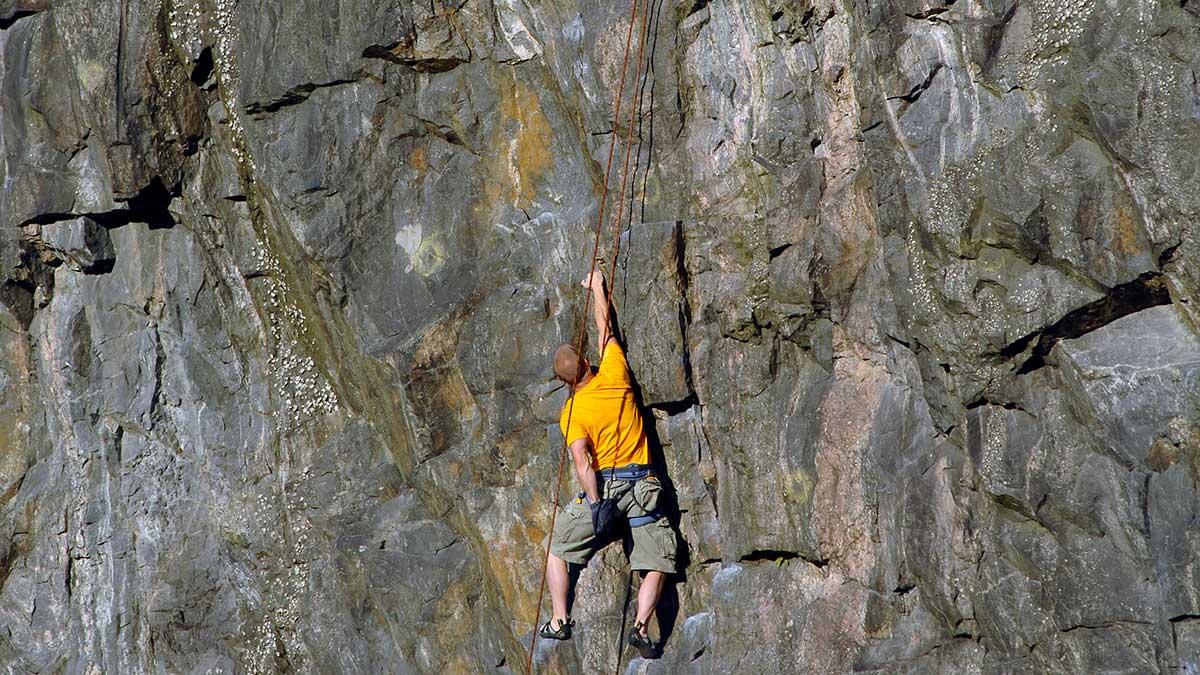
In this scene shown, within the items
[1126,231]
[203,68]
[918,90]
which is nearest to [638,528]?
[918,90]

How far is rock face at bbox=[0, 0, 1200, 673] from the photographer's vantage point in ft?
21.2

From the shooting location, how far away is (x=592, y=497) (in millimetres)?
8141

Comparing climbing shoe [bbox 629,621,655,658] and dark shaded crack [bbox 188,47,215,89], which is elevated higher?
dark shaded crack [bbox 188,47,215,89]

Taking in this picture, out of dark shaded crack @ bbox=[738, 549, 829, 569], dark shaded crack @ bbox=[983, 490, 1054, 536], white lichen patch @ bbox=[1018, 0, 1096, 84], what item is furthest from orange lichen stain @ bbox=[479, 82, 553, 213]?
dark shaded crack @ bbox=[983, 490, 1054, 536]

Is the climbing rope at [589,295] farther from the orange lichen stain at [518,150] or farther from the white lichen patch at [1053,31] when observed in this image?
the white lichen patch at [1053,31]

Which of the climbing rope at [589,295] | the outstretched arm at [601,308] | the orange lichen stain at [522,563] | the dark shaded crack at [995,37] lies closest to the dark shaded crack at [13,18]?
the climbing rope at [589,295]

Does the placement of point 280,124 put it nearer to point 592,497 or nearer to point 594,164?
point 594,164

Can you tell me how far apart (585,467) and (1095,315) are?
3194 mm

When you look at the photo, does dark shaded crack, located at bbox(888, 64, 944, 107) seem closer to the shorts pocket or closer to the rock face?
the rock face

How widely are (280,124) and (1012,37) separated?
530 centimetres

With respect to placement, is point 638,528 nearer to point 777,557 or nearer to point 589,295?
point 777,557

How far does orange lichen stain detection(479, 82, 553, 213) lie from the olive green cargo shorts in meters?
2.10

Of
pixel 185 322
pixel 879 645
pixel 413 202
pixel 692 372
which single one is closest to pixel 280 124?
pixel 413 202

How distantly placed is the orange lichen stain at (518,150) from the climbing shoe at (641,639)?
2.95 m
